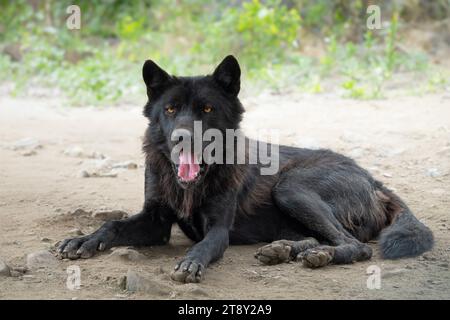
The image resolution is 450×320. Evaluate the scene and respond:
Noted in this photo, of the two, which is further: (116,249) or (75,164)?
(75,164)

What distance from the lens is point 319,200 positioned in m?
5.32

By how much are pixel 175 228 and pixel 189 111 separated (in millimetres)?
1369

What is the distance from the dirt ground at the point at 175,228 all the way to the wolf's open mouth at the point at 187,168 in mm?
574

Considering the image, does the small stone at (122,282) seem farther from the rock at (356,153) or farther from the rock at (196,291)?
the rock at (356,153)

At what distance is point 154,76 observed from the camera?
5.02 meters

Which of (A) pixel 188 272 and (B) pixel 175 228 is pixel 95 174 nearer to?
(B) pixel 175 228

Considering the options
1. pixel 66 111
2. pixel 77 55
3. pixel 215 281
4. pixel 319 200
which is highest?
pixel 77 55

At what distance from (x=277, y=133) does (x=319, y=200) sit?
10.1ft

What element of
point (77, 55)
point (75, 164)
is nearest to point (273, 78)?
point (75, 164)

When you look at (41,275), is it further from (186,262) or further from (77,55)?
(77,55)

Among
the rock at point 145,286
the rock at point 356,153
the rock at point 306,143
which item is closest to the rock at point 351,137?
the rock at point 356,153

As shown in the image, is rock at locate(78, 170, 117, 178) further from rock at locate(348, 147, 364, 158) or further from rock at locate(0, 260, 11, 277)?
rock at locate(0, 260, 11, 277)

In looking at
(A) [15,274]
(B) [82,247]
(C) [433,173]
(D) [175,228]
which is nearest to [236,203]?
(D) [175,228]

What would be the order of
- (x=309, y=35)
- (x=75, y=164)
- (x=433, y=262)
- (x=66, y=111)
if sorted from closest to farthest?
(x=433, y=262) < (x=75, y=164) < (x=66, y=111) < (x=309, y=35)
